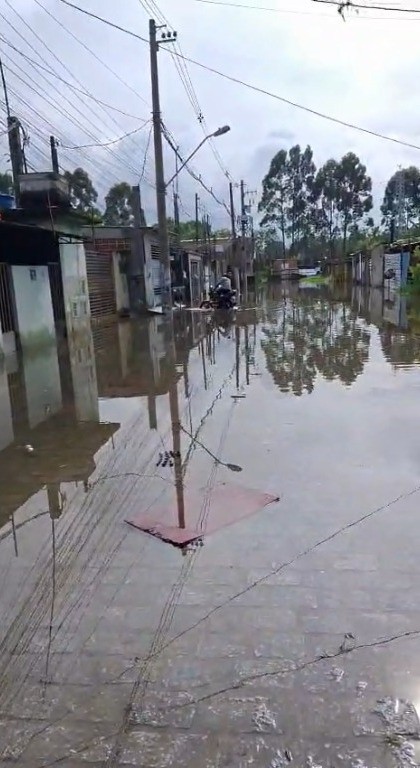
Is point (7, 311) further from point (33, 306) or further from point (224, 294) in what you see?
point (224, 294)

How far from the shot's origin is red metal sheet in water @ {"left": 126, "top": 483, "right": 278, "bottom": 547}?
395 centimetres

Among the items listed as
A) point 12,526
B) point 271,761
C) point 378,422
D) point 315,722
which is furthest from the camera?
point 378,422

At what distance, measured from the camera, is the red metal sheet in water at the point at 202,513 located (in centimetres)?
395

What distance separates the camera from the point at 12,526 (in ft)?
13.7

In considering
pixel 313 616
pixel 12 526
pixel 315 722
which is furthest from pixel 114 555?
pixel 315 722

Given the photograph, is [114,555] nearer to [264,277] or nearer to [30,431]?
[30,431]

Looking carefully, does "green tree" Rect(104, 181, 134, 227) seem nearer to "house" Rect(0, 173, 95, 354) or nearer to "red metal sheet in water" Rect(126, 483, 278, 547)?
"house" Rect(0, 173, 95, 354)

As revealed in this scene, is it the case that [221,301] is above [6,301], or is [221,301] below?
below

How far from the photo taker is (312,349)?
12398mm

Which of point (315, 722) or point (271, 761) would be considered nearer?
point (271, 761)

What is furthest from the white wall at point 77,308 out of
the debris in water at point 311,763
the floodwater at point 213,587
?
the debris in water at point 311,763

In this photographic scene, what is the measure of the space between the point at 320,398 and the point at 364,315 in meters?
14.0

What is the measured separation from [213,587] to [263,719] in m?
0.99

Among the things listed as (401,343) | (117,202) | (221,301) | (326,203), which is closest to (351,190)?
(326,203)
